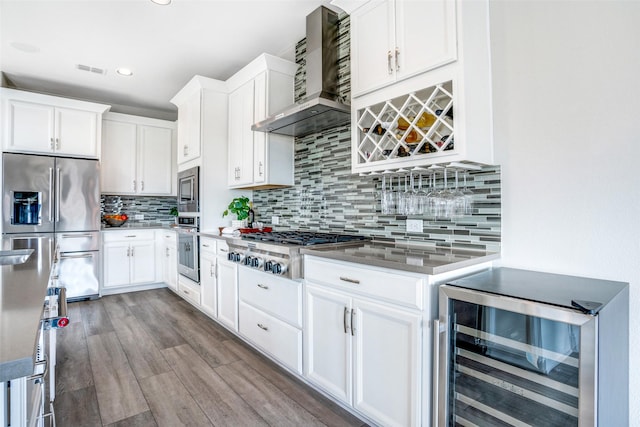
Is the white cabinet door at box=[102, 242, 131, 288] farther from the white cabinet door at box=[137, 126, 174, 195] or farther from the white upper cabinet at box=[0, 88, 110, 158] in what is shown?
the white upper cabinet at box=[0, 88, 110, 158]

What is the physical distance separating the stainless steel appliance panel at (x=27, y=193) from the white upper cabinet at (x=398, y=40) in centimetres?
381

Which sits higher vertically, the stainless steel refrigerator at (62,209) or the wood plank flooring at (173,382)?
the stainless steel refrigerator at (62,209)

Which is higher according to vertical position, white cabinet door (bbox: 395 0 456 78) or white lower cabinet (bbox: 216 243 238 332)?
white cabinet door (bbox: 395 0 456 78)

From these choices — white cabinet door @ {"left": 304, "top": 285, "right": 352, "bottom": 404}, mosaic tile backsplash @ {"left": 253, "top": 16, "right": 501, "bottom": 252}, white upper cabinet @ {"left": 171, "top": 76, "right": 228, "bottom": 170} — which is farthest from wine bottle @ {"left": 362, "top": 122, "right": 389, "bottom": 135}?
white upper cabinet @ {"left": 171, "top": 76, "right": 228, "bottom": 170}

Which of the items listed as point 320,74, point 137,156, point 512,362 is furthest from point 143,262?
point 512,362

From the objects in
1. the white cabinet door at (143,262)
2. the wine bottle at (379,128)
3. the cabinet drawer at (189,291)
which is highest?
the wine bottle at (379,128)

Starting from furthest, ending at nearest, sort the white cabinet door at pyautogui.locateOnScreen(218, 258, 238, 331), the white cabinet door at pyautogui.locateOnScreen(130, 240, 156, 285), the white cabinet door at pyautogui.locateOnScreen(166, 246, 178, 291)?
the white cabinet door at pyautogui.locateOnScreen(130, 240, 156, 285), the white cabinet door at pyautogui.locateOnScreen(166, 246, 178, 291), the white cabinet door at pyautogui.locateOnScreen(218, 258, 238, 331)

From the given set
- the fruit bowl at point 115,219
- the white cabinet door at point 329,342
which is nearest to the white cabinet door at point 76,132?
the fruit bowl at point 115,219

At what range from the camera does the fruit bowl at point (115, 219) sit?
4652 millimetres

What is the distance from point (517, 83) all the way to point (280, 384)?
2237 millimetres

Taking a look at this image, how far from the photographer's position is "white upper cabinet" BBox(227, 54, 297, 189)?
3.23 m

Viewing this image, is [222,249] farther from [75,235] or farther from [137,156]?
[137,156]

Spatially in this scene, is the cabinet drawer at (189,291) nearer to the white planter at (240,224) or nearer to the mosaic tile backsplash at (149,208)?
the white planter at (240,224)

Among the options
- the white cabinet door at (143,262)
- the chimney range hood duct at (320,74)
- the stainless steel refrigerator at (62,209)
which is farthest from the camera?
the white cabinet door at (143,262)
